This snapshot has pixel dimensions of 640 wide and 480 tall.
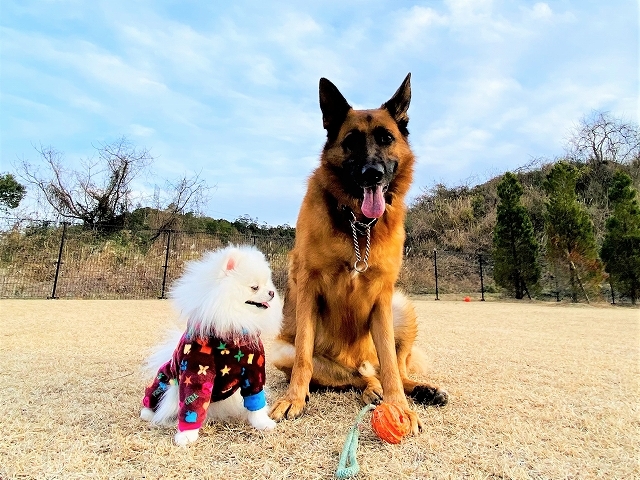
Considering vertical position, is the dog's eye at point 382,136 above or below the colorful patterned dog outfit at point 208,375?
above

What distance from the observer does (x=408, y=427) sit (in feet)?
5.53

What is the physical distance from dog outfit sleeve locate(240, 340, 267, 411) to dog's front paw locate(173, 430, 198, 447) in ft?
0.85

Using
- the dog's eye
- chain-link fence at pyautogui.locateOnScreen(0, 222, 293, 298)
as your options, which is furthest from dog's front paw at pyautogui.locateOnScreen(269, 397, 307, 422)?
chain-link fence at pyautogui.locateOnScreen(0, 222, 293, 298)

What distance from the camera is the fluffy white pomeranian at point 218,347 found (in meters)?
1.58

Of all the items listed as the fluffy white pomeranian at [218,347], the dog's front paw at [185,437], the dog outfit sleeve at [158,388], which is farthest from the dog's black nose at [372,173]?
the dog's front paw at [185,437]

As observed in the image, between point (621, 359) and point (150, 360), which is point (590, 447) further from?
point (621, 359)

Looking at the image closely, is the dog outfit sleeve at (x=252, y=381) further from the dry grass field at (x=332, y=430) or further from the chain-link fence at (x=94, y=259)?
the chain-link fence at (x=94, y=259)

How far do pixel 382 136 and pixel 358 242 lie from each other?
749 mm

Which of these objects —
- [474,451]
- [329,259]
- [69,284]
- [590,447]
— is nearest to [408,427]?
[474,451]

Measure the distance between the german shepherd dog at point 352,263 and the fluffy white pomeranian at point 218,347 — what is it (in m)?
0.33

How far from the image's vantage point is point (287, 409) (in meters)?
1.91

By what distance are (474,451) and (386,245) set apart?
3.71 ft

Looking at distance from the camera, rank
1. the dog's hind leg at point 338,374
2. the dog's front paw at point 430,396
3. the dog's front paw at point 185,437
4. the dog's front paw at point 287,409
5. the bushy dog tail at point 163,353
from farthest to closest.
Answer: the dog's hind leg at point 338,374 → the dog's front paw at point 430,396 → the bushy dog tail at point 163,353 → the dog's front paw at point 287,409 → the dog's front paw at point 185,437

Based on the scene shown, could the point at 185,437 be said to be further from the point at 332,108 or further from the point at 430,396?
the point at 332,108
